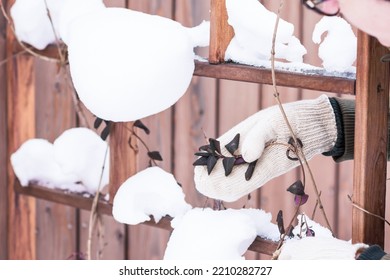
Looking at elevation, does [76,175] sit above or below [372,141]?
below

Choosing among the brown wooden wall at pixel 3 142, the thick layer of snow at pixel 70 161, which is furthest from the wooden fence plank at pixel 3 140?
the thick layer of snow at pixel 70 161

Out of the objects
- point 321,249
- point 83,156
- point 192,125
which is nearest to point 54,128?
point 192,125

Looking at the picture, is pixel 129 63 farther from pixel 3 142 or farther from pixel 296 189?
pixel 3 142

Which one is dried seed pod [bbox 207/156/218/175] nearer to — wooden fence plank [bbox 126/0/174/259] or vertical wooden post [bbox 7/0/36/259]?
vertical wooden post [bbox 7/0/36/259]

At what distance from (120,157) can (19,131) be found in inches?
19.2

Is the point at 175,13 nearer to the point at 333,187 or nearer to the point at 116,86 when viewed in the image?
the point at 333,187

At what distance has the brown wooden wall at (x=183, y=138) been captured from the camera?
8.19 feet

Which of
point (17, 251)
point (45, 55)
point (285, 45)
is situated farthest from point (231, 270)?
point (17, 251)

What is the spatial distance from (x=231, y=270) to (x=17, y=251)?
3.40ft

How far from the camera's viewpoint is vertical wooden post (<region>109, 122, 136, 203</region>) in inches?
68.6

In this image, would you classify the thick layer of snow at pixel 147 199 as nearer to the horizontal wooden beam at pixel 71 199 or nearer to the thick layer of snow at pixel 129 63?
the horizontal wooden beam at pixel 71 199

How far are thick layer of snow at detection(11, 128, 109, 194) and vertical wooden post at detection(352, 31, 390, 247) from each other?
731 millimetres

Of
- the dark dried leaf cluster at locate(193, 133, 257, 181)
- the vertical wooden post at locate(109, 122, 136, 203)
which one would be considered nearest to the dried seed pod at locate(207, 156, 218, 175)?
the dark dried leaf cluster at locate(193, 133, 257, 181)

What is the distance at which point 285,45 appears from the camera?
145 cm
